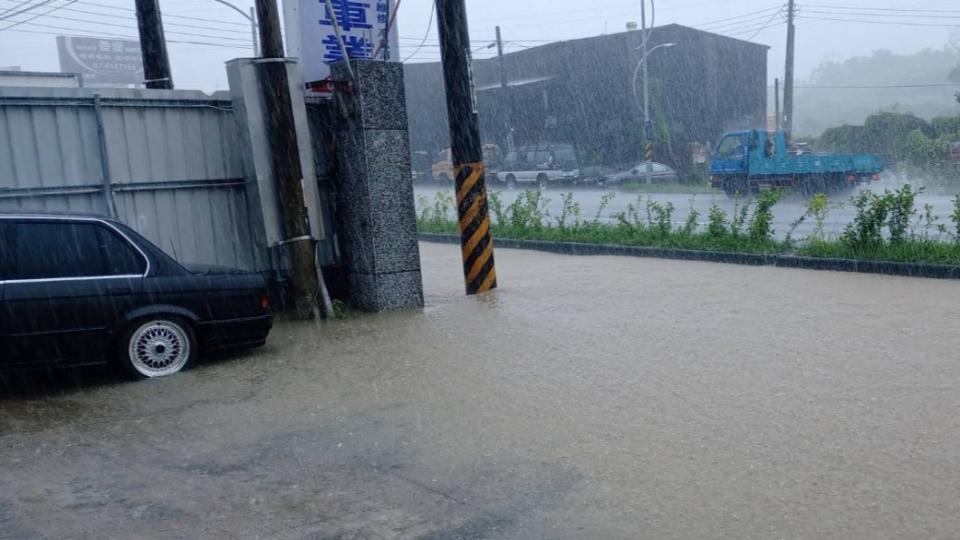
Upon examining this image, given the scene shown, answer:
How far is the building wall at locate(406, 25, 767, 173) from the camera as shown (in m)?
50.1

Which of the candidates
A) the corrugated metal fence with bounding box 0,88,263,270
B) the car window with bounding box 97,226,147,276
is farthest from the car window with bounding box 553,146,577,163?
the car window with bounding box 97,226,147,276

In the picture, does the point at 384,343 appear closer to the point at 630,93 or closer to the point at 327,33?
the point at 327,33

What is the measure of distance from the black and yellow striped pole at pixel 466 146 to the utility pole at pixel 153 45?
3.80 metres

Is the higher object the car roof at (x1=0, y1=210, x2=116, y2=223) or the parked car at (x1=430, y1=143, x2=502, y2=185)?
the car roof at (x1=0, y1=210, x2=116, y2=223)

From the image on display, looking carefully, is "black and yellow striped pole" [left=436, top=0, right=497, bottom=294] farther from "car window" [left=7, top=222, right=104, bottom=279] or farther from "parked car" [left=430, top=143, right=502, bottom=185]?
"parked car" [left=430, top=143, right=502, bottom=185]

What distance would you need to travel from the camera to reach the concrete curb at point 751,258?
1133cm

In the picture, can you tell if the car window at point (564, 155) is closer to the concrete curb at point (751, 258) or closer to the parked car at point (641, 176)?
the parked car at point (641, 176)

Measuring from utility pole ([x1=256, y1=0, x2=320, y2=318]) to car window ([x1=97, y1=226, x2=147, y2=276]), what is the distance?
250 centimetres

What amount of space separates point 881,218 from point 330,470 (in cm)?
961

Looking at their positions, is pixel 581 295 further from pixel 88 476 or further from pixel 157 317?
pixel 88 476

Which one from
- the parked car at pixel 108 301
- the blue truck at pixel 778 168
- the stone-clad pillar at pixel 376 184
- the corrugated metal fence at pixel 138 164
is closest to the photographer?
the parked car at pixel 108 301

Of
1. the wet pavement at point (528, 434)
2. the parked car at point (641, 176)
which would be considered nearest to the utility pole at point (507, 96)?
the parked car at point (641, 176)

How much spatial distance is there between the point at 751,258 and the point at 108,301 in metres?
9.18

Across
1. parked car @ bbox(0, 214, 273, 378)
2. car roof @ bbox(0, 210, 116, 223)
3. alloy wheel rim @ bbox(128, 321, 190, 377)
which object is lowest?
alloy wheel rim @ bbox(128, 321, 190, 377)
